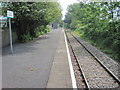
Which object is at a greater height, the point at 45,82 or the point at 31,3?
the point at 31,3

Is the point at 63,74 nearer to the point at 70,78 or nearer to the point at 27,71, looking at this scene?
the point at 70,78

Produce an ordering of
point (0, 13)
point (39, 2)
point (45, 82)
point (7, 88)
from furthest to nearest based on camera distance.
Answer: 1. point (39, 2)
2. point (0, 13)
3. point (45, 82)
4. point (7, 88)


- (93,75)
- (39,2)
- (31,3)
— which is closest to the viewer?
(93,75)

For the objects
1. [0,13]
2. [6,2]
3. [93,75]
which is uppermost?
[6,2]

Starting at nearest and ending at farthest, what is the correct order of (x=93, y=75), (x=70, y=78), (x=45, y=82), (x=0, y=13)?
(x=45, y=82) < (x=70, y=78) < (x=93, y=75) < (x=0, y=13)

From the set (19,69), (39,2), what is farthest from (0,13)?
(19,69)

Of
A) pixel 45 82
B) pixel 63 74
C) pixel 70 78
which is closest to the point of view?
pixel 45 82

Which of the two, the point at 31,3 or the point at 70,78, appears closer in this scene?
the point at 70,78

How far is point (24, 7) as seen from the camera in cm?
1380

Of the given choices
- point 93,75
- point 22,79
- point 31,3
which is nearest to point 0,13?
point 31,3

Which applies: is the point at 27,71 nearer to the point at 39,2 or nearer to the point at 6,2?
the point at 6,2

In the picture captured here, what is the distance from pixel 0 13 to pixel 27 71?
9029 mm

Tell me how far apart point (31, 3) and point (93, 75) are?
11.0 metres

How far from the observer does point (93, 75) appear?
677 cm
